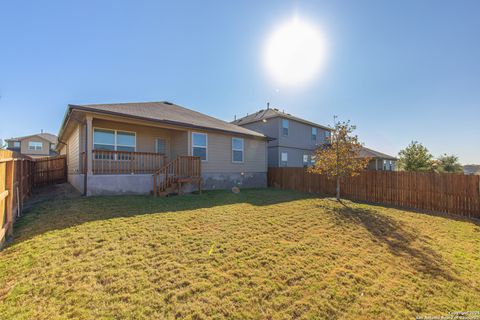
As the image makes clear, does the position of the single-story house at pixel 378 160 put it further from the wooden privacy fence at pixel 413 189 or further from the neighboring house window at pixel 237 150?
the neighboring house window at pixel 237 150

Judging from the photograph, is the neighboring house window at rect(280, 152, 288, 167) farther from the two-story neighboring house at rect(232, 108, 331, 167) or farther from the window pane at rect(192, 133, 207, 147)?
the window pane at rect(192, 133, 207, 147)

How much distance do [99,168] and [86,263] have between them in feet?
22.0

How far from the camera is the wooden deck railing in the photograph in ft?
28.3

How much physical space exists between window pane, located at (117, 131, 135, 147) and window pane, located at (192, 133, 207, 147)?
3052 mm

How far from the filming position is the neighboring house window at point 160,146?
1133cm

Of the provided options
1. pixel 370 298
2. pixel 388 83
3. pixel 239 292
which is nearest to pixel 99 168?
pixel 239 292

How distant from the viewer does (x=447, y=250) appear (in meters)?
4.52

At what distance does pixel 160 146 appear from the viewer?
1148 centimetres

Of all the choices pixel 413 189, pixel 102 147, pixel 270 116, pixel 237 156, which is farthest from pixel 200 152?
pixel 413 189

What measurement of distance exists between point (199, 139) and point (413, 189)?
34.8 feet

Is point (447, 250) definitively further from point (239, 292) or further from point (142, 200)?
point (142, 200)

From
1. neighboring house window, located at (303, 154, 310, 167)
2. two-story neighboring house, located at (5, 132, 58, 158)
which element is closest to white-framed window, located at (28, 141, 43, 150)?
two-story neighboring house, located at (5, 132, 58, 158)

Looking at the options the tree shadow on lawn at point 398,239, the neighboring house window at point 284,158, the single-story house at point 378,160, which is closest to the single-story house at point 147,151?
the neighboring house window at point 284,158

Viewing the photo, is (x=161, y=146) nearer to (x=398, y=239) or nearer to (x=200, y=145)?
(x=200, y=145)
